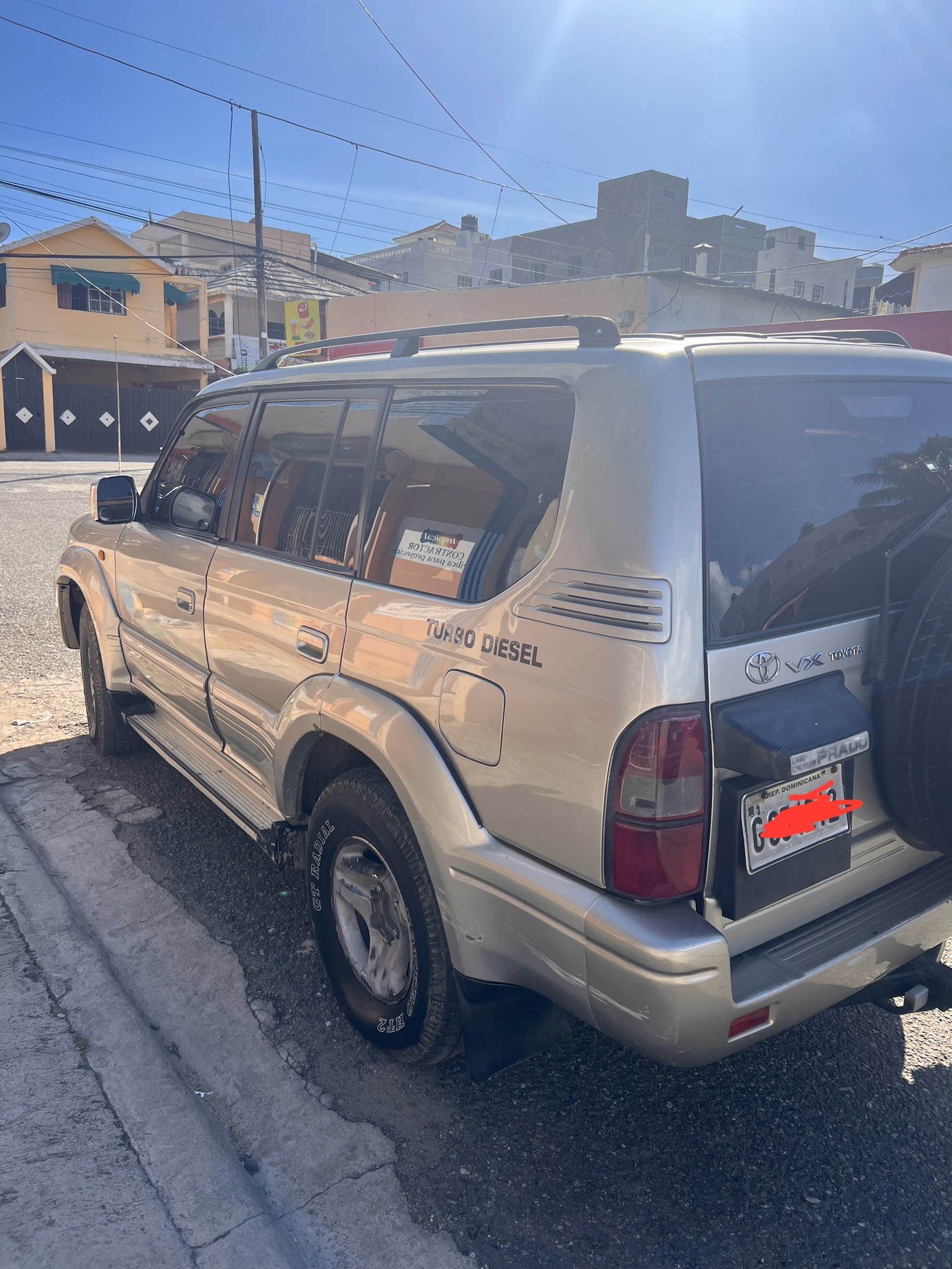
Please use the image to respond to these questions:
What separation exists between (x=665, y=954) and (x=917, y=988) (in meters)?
1.01

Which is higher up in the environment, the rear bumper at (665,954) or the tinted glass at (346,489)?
the tinted glass at (346,489)

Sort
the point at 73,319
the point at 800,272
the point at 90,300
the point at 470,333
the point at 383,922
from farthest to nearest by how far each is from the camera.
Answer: the point at 800,272
the point at 90,300
the point at 73,319
the point at 470,333
the point at 383,922

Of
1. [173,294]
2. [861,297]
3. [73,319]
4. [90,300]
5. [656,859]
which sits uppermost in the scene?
[861,297]

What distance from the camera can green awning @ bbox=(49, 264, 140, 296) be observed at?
1244 inches

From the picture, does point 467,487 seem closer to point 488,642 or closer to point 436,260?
point 488,642

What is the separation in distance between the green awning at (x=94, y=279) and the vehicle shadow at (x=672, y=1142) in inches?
1329

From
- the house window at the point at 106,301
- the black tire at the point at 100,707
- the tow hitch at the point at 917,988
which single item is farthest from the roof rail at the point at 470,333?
the house window at the point at 106,301

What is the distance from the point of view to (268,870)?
3988mm

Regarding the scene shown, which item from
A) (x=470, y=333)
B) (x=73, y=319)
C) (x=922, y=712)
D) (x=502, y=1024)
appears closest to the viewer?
(x=922, y=712)

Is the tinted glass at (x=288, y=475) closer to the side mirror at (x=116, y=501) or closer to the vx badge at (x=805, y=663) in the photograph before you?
the side mirror at (x=116, y=501)

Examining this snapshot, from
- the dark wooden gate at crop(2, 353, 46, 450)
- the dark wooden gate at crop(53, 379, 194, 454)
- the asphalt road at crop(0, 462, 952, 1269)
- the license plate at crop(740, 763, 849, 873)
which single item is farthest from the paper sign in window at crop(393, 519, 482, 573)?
the dark wooden gate at crop(2, 353, 46, 450)

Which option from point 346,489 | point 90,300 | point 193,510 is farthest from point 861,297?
point 346,489

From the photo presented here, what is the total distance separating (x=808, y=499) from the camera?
224cm

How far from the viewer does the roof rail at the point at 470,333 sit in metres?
2.28
